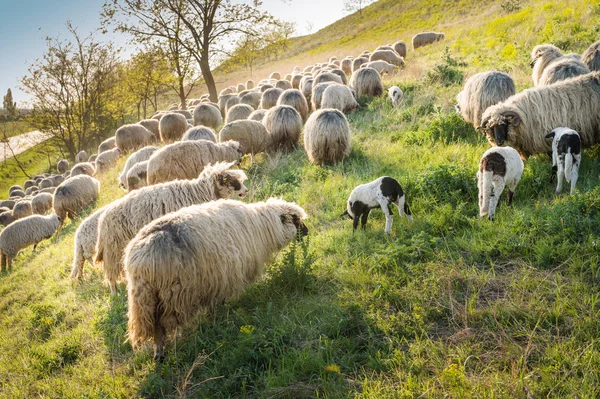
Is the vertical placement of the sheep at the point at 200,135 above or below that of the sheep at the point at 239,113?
below

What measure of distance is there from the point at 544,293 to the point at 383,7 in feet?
195

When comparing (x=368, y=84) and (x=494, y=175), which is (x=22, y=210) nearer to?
(x=368, y=84)

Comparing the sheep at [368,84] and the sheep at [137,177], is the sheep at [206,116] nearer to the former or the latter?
the sheep at [368,84]

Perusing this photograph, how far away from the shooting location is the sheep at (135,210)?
16.8ft

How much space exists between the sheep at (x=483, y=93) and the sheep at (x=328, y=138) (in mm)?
2413

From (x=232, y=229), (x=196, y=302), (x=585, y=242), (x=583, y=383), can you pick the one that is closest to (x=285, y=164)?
(x=232, y=229)

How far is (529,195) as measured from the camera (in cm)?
489

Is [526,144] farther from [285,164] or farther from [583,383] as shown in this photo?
[285,164]

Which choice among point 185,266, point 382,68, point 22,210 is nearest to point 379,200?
point 185,266

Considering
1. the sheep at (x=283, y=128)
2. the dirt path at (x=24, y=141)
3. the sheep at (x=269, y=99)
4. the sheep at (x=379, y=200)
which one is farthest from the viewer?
the dirt path at (x=24, y=141)

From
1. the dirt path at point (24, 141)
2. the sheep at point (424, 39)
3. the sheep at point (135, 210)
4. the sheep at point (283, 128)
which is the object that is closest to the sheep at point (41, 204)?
the sheep at point (283, 128)

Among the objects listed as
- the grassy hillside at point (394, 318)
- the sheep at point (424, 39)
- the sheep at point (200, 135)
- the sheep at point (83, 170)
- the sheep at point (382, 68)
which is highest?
the sheep at point (424, 39)

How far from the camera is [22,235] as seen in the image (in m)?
11.6

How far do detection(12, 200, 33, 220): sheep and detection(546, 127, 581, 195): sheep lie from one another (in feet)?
67.1
